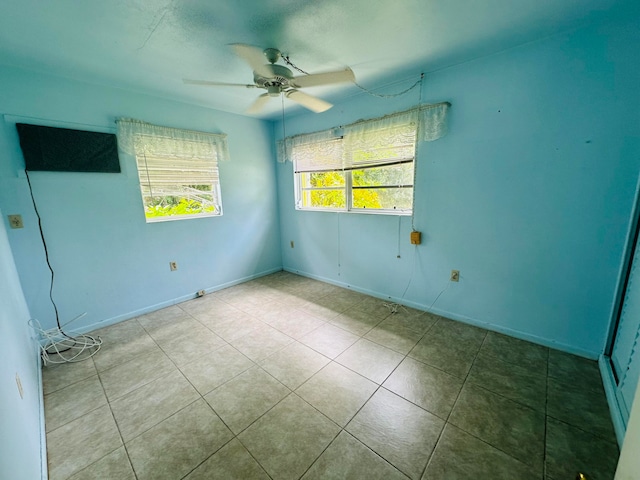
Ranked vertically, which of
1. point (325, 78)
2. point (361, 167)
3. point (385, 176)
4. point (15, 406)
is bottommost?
point (15, 406)

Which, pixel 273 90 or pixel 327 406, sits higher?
pixel 273 90

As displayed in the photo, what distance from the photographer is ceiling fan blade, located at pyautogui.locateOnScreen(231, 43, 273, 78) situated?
135 cm

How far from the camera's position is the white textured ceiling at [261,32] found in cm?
143

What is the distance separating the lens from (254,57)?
1467mm

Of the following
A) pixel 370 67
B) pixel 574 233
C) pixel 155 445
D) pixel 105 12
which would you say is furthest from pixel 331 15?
pixel 155 445

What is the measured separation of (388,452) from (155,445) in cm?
126

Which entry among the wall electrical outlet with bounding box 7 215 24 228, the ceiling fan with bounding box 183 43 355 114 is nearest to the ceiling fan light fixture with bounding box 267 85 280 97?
the ceiling fan with bounding box 183 43 355 114

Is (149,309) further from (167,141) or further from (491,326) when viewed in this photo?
(491,326)

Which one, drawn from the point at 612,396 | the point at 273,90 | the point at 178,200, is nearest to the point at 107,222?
the point at 178,200

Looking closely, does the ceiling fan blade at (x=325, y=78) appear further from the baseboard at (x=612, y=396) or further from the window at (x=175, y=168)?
the baseboard at (x=612, y=396)

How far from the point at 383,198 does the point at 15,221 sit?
3401 millimetres

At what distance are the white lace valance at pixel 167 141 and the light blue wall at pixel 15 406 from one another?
1330 mm

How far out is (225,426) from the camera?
4.79ft

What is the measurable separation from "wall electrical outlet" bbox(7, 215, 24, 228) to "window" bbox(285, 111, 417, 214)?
282 centimetres
